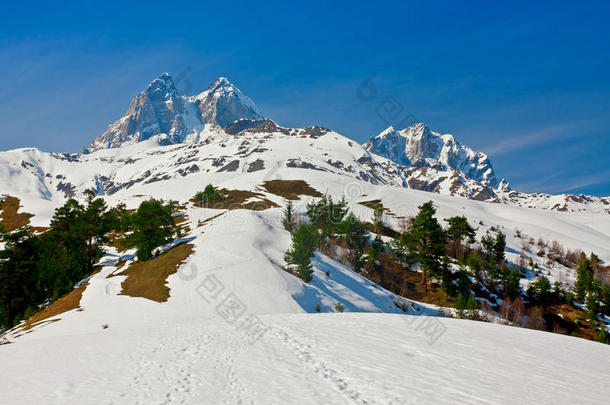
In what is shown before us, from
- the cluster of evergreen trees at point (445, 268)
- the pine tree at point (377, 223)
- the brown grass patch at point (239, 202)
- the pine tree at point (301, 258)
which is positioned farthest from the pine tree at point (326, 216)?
the pine tree at point (301, 258)

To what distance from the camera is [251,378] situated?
11250mm

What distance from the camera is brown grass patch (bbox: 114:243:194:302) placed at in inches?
1560

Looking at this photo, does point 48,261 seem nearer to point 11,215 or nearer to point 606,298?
point 11,215

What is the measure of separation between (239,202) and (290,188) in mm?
39545

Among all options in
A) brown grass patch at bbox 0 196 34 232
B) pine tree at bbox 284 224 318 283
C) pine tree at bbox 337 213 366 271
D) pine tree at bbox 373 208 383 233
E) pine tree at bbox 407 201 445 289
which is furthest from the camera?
brown grass patch at bbox 0 196 34 232

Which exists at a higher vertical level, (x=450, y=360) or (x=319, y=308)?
(x=450, y=360)

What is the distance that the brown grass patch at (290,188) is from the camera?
6132 inches

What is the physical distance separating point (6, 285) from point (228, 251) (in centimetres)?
3776

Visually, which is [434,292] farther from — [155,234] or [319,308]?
[155,234]

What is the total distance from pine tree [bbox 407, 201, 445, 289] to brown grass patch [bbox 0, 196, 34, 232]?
141 metres

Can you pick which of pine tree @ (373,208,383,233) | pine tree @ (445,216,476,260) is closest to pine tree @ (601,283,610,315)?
pine tree @ (445,216,476,260)

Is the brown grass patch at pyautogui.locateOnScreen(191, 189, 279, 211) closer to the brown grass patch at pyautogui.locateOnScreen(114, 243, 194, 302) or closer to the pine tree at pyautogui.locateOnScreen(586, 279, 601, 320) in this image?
the brown grass patch at pyautogui.locateOnScreen(114, 243, 194, 302)

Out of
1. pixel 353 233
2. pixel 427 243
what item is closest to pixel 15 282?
pixel 353 233

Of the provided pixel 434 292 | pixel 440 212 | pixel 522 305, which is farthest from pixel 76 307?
pixel 440 212
